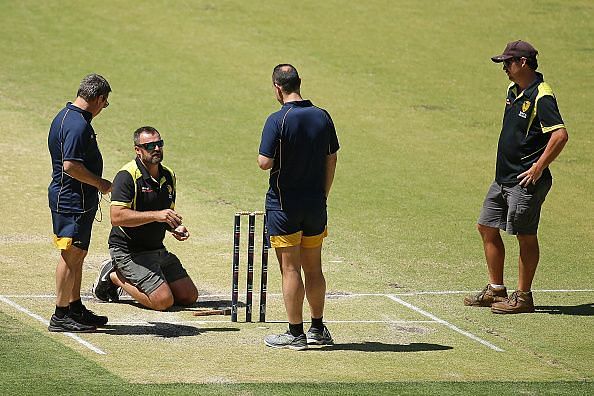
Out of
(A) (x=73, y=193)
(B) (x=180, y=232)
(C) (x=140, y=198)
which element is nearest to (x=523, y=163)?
(B) (x=180, y=232)

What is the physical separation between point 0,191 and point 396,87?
24.9 ft

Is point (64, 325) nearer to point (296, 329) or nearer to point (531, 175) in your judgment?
point (296, 329)

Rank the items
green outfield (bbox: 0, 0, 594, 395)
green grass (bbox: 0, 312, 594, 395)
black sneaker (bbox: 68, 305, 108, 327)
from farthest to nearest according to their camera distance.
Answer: black sneaker (bbox: 68, 305, 108, 327)
green outfield (bbox: 0, 0, 594, 395)
green grass (bbox: 0, 312, 594, 395)

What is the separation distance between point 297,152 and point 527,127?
272cm

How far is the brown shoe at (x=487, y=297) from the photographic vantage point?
12.0m

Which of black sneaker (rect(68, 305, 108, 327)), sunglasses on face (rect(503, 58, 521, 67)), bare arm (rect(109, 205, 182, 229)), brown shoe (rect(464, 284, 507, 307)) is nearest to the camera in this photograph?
black sneaker (rect(68, 305, 108, 327))

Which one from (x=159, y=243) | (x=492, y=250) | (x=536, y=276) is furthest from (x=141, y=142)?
(x=536, y=276)

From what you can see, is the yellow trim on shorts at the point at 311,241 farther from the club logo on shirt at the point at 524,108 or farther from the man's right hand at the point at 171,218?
the club logo on shirt at the point at 524,108

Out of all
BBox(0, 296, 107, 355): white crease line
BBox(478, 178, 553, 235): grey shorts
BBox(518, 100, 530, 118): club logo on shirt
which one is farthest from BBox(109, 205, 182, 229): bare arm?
BBox(518, 100, 530, 118): club logo on shirt

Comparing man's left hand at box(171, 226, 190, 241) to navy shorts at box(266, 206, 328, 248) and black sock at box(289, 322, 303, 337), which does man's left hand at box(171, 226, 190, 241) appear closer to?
navy shorts at box(266, 206, 328, 248)

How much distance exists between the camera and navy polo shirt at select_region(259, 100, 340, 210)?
10.0m

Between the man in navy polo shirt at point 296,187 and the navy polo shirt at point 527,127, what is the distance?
2.27m

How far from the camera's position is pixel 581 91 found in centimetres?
2114

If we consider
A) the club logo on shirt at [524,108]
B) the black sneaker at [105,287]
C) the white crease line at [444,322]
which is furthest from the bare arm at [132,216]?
the club logo on shirt at [524,108]
